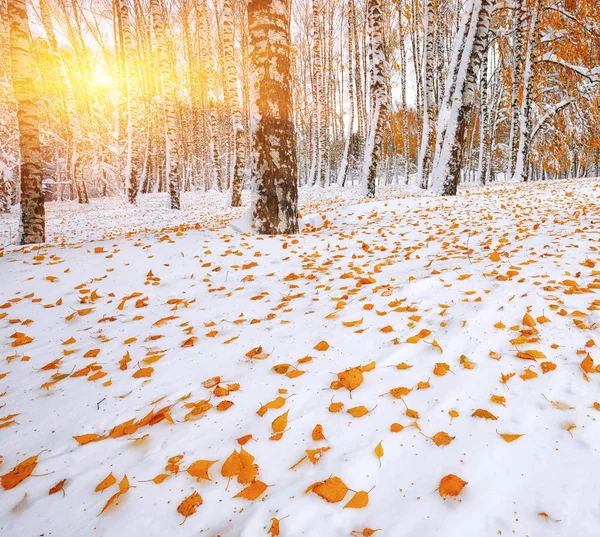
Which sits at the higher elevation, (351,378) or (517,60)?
(517,60)

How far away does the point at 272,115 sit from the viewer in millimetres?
4820

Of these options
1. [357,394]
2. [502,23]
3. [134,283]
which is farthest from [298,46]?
[357,394]

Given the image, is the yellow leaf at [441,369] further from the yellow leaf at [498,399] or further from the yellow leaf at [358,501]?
the yellow leaf at [358,501]

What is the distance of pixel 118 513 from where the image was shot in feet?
4.28

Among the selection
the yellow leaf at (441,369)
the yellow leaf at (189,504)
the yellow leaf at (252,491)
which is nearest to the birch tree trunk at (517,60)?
the yellow leaf at (441,369)

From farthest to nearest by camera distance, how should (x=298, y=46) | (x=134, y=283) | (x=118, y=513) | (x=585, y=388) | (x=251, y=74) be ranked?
(x=298, y=46)
(x=251, y=74)
(x=134, y=283)
(x=585, y=388)
(x=118, y=513)

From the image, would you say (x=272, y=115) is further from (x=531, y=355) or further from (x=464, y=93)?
(x=464, y=93)

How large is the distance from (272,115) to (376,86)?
243 inches

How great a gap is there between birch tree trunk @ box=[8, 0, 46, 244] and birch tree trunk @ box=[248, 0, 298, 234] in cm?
362

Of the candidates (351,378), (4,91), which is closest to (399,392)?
(351,378)

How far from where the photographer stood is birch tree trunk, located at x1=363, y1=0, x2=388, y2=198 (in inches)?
355

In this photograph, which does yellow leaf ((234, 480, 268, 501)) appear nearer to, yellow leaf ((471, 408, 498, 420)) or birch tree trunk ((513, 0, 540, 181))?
yellow leaf ((471, 408, 498, 420))

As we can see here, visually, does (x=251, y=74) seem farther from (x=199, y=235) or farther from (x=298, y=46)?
(x=298, y=46)

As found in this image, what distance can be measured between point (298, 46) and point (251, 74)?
22.3 meters
